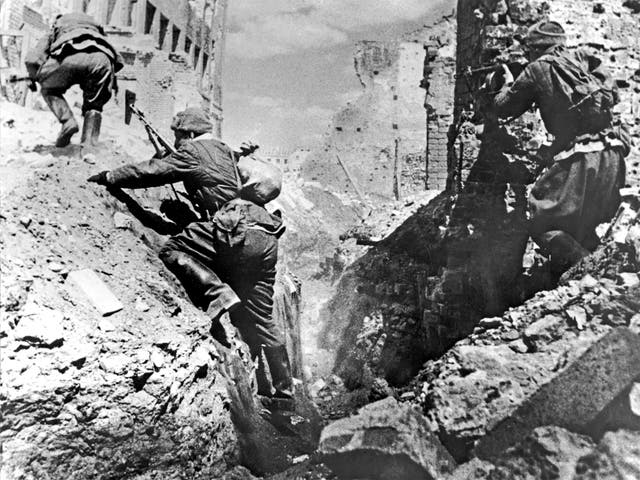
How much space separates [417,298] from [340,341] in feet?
4.70

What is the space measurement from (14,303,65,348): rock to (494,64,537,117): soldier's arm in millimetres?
3571

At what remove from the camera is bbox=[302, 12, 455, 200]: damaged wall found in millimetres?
24953

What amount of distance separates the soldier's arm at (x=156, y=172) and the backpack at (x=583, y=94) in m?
2.85

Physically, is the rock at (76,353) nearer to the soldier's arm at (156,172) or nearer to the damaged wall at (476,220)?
the soldier's arm at (156,172)

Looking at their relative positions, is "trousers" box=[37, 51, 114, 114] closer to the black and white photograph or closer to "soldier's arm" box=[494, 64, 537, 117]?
the black and white photograph

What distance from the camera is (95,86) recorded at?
4902mm

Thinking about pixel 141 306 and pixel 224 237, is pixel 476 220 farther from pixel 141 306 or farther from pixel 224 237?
pixel 141 306

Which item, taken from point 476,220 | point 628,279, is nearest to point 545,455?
point 628,279

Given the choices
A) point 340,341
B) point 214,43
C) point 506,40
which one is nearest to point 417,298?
point 340,341

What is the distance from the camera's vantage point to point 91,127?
198 inches

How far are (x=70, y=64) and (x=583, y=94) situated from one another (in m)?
4.46

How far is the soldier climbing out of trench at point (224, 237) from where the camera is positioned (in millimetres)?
3646

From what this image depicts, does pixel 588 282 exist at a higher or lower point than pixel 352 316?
higher

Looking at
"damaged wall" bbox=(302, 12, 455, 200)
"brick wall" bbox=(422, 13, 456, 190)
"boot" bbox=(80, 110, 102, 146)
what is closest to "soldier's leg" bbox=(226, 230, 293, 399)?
"boot" bbox=(80, 110, 102, 146)
